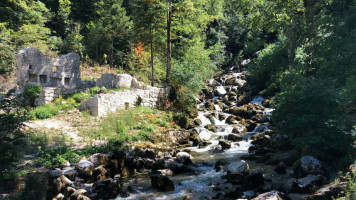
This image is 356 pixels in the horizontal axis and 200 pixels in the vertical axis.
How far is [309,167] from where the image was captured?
23.7 feet

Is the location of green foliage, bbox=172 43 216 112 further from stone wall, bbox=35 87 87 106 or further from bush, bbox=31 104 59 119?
bush, bbox=31 104 59 119

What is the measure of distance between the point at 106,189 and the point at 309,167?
235 inches

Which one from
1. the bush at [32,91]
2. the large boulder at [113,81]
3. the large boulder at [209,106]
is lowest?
the large boulder at [209,106]

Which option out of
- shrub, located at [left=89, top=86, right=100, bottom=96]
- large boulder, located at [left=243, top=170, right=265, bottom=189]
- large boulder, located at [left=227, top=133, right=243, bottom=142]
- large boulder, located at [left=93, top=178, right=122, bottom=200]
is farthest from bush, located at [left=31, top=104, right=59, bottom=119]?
large boulder, located at [left=243, top=170, right=265, bottom=189]

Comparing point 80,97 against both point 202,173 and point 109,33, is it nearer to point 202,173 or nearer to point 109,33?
point 202,173

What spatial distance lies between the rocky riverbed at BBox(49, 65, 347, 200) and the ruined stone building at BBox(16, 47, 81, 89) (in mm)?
8579

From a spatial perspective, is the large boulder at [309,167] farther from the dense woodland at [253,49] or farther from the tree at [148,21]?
the tree at [148,21]

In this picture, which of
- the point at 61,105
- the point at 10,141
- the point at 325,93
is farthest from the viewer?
the point at 61,105

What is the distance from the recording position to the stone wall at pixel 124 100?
13.9m

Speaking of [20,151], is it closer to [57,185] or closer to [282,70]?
[57,185]

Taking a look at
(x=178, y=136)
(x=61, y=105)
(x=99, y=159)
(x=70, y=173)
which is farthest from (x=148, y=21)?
(x=70, y=173)

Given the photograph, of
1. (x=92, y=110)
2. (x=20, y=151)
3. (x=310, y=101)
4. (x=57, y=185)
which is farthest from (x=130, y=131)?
(x=310, y=101)

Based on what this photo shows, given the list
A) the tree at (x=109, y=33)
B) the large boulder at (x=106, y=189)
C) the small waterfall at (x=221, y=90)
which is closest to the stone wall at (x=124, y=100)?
the large boulder at (x=106, y=189)

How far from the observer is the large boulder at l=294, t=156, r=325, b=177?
7031mm
